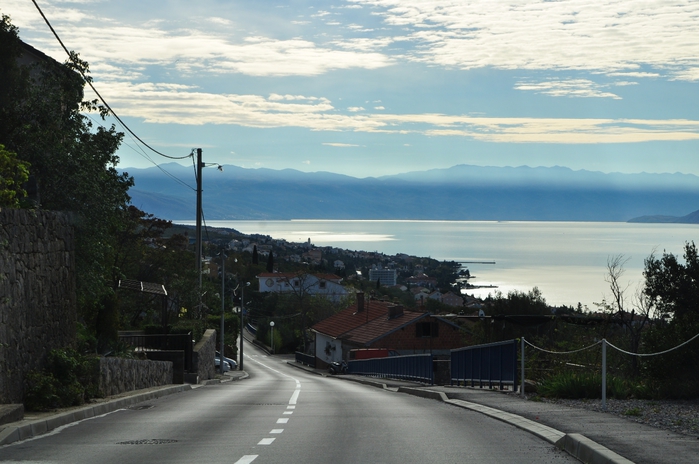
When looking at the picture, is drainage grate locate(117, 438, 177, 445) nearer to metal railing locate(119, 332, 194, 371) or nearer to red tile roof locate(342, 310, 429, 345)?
metal railing locate(119, 332, 194, 371)

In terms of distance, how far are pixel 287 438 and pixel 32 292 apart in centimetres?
564

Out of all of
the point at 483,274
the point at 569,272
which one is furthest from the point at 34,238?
the point at 483,274

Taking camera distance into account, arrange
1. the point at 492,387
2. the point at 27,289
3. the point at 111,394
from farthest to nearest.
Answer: the point at 492,387 → the point at 111,394 → the point at 27,289

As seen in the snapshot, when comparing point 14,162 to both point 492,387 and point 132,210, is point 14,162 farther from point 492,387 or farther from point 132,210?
point 132,210

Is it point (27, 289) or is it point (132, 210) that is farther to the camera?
point (132, 210)

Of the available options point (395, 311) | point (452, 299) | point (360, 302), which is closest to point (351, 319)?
point (360, 302)

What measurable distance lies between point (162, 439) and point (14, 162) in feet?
20.0

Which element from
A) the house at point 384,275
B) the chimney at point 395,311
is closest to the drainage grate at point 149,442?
the chimney at point 395,311

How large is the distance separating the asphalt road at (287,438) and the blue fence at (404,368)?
1726 cm

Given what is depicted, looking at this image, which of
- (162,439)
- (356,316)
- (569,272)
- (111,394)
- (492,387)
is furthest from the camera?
(569,272)

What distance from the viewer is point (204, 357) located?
36000mm

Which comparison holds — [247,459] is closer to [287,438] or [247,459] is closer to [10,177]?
[287,438]

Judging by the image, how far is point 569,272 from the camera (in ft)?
503

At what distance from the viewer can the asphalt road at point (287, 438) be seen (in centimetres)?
921
